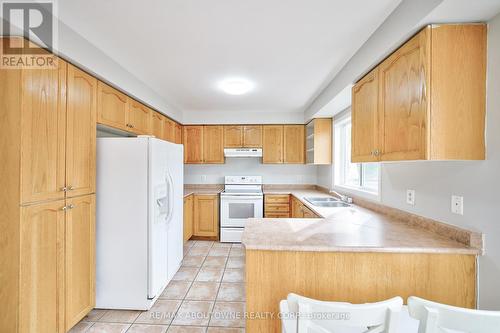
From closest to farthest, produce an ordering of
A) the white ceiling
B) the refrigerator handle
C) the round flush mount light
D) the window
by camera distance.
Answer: the white ceiling < the refrigerator handle < the round flush mount light < the window

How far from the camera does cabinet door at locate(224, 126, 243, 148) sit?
→ 13.9 ft

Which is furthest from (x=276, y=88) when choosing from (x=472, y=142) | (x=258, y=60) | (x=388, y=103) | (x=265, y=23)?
(x=472, y=142)

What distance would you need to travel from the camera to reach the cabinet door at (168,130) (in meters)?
3.46

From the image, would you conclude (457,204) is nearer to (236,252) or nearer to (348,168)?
(348,168)

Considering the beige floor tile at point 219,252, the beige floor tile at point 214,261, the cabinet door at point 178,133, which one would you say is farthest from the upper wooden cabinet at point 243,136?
the beige floor tile at point 214,261

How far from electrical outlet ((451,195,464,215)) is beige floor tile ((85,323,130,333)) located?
2.54m

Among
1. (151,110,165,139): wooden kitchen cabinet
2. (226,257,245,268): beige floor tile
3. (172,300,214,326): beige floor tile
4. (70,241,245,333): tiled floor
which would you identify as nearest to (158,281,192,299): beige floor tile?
(70,241,245,333): tiled floor

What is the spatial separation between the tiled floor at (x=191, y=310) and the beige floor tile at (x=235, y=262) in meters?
0.04

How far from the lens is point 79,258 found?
183cm

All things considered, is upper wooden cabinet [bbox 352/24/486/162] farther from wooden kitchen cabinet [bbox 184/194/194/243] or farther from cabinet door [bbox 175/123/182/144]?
cabinet door [bbox 175/123/182/144]

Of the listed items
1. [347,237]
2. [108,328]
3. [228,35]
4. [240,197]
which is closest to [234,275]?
[108,328]

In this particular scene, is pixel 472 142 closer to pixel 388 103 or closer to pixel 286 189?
pixel 388 103

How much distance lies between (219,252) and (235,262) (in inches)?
17.6

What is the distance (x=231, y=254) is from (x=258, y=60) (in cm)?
269
